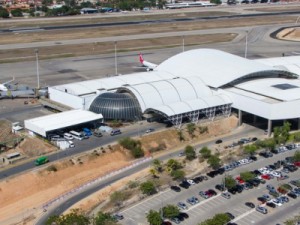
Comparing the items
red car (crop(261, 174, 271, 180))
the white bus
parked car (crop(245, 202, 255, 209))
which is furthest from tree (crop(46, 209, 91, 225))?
red car (crop(261, 174, 271, 180))

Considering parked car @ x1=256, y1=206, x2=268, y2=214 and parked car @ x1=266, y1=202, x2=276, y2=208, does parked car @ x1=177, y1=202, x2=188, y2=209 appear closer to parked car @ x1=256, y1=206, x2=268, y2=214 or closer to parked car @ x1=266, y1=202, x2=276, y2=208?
A: parked car @ x1=256, y1=206, x2=268, y2=214

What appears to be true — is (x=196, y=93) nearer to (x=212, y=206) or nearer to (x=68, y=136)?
(x=68, y=136)

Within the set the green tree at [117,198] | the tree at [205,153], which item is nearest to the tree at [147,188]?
the green tree at [117,198]

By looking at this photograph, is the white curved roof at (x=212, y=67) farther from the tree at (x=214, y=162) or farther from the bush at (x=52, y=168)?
the bush at (x=52, y=168)

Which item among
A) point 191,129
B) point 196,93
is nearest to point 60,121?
point 191,129

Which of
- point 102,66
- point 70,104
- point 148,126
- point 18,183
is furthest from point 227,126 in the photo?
point 102,66

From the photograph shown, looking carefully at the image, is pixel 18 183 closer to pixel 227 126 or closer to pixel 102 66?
pixel 227 126
